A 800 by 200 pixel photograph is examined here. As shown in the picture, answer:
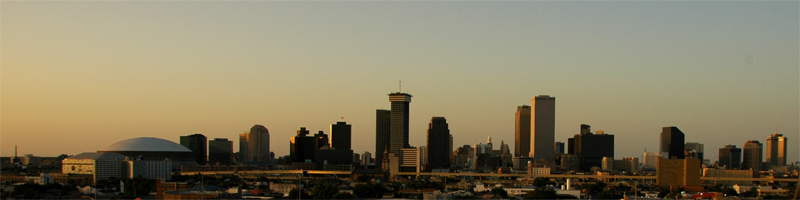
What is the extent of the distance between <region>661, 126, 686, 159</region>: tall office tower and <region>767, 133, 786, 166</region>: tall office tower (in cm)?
2104

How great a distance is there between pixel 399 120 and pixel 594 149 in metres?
39.8

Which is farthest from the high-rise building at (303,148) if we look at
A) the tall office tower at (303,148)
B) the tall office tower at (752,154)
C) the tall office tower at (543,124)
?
the tall office tower at (752,154)

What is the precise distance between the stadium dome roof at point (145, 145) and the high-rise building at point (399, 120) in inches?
1733

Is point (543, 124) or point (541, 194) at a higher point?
point (543, 124)

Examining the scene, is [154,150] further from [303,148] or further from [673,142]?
[673,142]

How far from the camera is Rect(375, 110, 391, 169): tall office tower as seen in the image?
182 m

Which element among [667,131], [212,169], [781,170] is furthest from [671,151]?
[212,169]

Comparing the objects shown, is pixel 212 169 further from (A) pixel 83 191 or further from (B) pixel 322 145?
(A) pixel 83 191

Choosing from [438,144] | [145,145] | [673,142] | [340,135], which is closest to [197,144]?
[340,135]

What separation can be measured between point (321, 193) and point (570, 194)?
19947 millimetres

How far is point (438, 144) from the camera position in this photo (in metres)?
172

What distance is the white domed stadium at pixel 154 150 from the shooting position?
13588cm

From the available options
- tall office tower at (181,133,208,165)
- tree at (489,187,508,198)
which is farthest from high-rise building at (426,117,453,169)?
tree at (489,187,508,198)

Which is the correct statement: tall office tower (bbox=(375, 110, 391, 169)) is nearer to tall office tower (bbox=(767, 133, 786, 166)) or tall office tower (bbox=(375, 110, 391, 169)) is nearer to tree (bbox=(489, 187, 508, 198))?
tall office tower (bbox=(767, 133, 786, 166))
